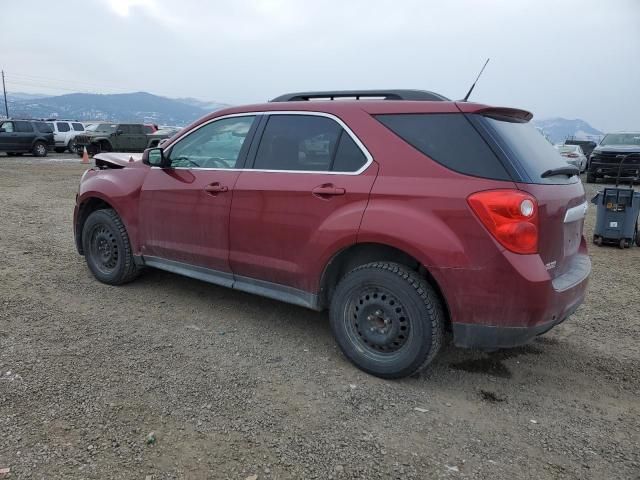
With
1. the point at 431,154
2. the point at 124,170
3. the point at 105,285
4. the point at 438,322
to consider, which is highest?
the point at 431,154

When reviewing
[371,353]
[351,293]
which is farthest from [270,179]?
[371,353]

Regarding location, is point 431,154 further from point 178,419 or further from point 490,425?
point 178,419

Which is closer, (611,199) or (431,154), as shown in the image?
(431,154)

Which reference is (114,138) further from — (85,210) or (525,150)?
(525,150)

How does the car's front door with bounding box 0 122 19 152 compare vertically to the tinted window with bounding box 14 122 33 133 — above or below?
below

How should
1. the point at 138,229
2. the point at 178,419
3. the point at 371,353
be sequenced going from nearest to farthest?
1. the point at 178,419
2. the point at 371,353
3. the point at 138,229

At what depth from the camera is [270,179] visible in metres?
3.64

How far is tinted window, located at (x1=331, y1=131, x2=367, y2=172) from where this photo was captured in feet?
10.8

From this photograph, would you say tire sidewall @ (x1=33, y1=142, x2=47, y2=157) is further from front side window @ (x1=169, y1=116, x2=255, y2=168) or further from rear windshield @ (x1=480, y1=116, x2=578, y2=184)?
rear windshield @ (x1=480, y1=116, x2=578, y2=184)

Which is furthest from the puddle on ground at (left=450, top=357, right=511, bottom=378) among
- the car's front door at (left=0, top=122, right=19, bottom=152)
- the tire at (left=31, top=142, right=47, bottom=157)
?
the tire at (left=31, top=142, right=47, bottom=157)

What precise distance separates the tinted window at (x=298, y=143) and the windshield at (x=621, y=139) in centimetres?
1755

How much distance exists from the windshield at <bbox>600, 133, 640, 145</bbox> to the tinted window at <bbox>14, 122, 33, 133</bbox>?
24.3 metres

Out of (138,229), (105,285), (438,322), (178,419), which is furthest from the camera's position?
(105,285)

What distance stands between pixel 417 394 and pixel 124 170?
10.9 feet
